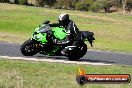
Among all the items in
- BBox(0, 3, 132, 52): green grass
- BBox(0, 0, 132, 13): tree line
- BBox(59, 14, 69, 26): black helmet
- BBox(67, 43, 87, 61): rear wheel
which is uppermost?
BBox(59, 14, 69, 26): black helmet

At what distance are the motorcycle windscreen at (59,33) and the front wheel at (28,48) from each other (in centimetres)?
95

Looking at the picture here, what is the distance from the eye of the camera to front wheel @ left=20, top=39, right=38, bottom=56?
642 inches

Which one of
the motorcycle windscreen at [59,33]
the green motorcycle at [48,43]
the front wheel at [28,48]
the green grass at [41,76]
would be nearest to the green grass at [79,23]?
the green motorcycle at [48,43]

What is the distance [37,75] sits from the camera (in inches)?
430

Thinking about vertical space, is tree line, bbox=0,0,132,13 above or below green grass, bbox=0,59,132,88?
below

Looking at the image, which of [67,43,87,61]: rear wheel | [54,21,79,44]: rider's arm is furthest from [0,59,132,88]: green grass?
[54,21,79,44]: rider's arm

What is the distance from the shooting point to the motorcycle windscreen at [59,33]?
16391 millimetres

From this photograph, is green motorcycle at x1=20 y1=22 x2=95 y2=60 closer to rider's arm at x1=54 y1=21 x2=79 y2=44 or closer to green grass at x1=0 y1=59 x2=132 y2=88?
rider's arm at x1=54 y1=21 x2=79 y2=44

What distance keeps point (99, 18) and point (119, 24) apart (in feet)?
12.9

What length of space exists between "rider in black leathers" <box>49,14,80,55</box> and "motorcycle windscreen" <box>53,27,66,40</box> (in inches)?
4.9

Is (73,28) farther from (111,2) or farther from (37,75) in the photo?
(111,2)

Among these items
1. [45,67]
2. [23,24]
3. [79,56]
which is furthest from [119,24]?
[45,67]

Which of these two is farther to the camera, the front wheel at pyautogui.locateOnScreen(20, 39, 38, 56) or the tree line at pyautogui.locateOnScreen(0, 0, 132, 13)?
the tree line at pyautogui.locateOnScreen(0, 0, 132, 13)

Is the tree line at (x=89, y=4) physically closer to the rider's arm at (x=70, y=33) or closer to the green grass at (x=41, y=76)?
Answer: the rider's arm at (x=70, y=33)
